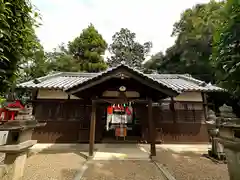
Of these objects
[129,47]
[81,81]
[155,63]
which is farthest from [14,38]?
[129,47]

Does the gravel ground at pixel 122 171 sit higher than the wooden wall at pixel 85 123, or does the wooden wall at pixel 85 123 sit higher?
the wooden wall at pixel 85 123

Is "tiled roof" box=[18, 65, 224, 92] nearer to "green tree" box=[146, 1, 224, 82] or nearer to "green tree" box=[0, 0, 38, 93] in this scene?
"green tree" box=[0, 0, 38, 93]

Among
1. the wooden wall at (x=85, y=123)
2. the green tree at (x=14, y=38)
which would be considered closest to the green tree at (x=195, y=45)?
the wooden wall at (x=85, y=123)

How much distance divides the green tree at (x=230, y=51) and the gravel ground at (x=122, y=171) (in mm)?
3406

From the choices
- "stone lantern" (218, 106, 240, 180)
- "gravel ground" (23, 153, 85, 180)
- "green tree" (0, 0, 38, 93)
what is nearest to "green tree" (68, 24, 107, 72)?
"gravel ground" (23, 153, 85, 180)

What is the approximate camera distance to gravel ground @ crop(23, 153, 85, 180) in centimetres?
450

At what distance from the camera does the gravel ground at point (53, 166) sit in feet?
14.8

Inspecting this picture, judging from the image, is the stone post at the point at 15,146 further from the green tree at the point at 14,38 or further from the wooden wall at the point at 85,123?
the wooden wall at the point at 85,123

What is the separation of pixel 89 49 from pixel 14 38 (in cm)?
2038

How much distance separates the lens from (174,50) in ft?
73.6

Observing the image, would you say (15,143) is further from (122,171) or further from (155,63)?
(155,63)

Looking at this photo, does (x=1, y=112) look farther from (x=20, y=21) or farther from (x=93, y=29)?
(x=93, y=29)

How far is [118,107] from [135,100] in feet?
6.14

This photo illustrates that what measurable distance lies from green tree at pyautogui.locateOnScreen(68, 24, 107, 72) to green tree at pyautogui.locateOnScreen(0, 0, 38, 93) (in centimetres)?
1793
